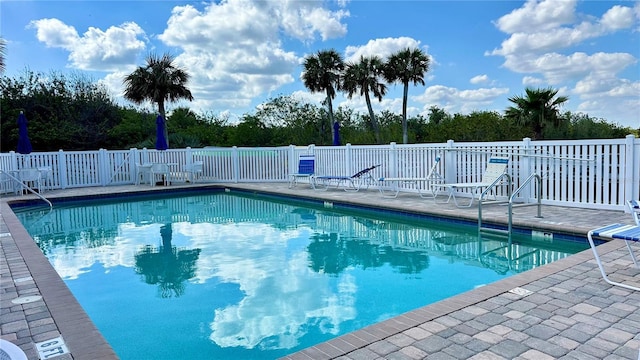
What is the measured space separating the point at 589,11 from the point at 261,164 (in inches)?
407

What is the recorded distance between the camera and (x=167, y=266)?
17.2 feet

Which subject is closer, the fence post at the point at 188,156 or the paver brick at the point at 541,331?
the paver brick at the point at 541,331

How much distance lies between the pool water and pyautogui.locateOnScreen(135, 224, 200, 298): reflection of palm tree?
0.02 metres

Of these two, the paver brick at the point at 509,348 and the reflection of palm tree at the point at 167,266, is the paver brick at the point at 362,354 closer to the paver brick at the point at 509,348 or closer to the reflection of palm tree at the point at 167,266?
the paver brick at the point at 509,348

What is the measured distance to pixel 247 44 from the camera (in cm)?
1659

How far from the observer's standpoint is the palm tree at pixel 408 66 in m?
24.9

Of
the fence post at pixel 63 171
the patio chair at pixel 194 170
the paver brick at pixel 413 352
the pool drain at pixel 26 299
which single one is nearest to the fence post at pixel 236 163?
the patio chair at pixel 194 170

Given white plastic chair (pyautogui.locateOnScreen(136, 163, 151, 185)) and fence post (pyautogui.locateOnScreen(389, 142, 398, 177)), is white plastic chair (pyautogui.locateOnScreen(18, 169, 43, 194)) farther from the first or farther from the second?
fence post (pyautogui.locateOnScreen(389, 142, 398, 177))

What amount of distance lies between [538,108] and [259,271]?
15827 mm

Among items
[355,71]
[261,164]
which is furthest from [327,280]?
[355,71]

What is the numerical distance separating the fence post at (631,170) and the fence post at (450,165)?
9.95 feet

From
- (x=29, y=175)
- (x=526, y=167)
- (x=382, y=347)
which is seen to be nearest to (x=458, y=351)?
(x=382, y=347)

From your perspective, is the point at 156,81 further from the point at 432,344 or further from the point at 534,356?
the point at 534,356

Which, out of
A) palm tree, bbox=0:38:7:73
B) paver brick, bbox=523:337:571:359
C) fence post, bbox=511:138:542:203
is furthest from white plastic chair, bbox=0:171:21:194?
paver brick, bbox=523:337:571:359
